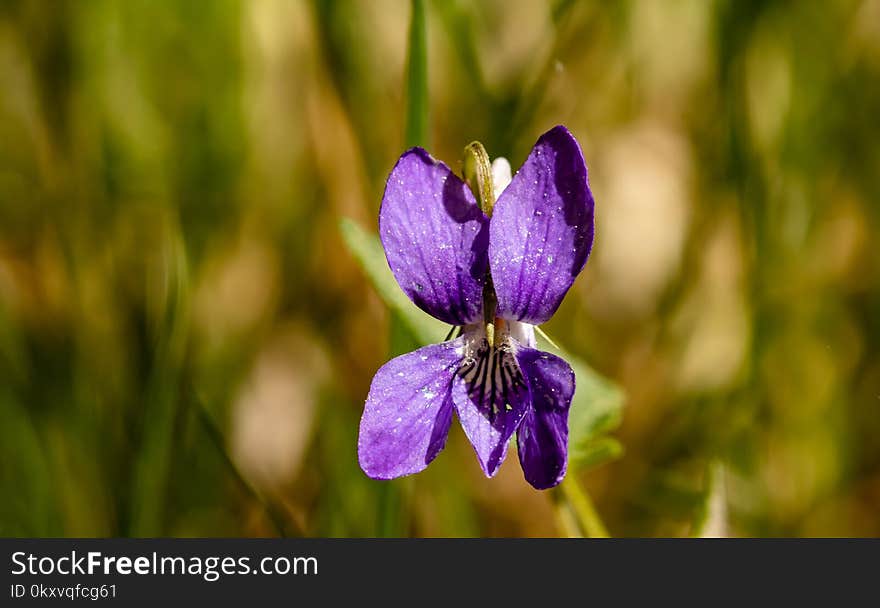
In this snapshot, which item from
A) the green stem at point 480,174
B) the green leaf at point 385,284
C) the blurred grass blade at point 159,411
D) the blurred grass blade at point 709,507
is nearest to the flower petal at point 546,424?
the green stem at point 480,174

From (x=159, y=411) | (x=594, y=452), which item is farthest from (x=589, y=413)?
(x=159, y=411)

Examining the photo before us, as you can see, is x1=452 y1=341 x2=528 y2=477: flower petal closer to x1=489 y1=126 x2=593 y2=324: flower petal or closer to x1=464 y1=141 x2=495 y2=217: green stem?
x1=489 y1=126 x2=593 y2=324: flower petal

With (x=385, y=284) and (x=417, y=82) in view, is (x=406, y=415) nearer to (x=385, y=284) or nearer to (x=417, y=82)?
(x=385, y=284)

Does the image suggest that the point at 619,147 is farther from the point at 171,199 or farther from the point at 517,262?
the point at 517,262

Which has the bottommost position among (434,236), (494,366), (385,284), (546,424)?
(546,424)

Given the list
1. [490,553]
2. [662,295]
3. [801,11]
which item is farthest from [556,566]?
[801,11]

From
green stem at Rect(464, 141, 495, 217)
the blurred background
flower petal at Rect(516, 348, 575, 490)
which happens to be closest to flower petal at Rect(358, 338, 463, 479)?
flower petal at Rect(516, 348, 575, 490)

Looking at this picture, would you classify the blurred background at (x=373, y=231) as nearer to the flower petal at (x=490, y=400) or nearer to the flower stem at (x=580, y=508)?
the flower stem at (x=580, y=508)
